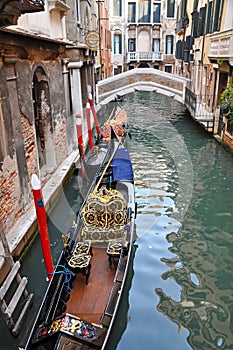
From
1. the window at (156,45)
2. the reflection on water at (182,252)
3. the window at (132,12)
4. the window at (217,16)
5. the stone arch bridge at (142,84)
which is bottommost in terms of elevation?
the reflection on water at (182,252)

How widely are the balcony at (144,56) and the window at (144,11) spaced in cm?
206

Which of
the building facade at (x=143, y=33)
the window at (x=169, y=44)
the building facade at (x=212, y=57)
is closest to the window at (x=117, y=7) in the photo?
the building facade at (x=143, y=33)

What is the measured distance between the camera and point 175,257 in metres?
4.15

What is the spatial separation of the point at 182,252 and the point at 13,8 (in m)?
3.25

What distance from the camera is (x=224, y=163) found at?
7375mm

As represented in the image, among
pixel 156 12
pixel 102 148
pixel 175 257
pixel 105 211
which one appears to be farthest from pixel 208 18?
pixel 156 12

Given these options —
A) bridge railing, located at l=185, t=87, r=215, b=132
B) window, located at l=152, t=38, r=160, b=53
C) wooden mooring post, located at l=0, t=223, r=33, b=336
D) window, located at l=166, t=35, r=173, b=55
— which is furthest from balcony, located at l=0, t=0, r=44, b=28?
window, located at l=166, t=35, r=173, b=55

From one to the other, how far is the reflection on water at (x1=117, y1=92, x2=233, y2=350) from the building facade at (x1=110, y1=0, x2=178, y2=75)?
15244 millimetres

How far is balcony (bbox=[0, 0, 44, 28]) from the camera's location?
295 centimetres

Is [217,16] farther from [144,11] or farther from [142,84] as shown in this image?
[144,11]

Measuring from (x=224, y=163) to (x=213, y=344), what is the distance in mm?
4987

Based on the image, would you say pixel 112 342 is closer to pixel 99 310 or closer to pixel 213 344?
pixel 99 310

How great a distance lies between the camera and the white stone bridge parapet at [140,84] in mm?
12360

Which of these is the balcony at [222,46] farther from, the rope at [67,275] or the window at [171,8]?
the window at [171,8]
